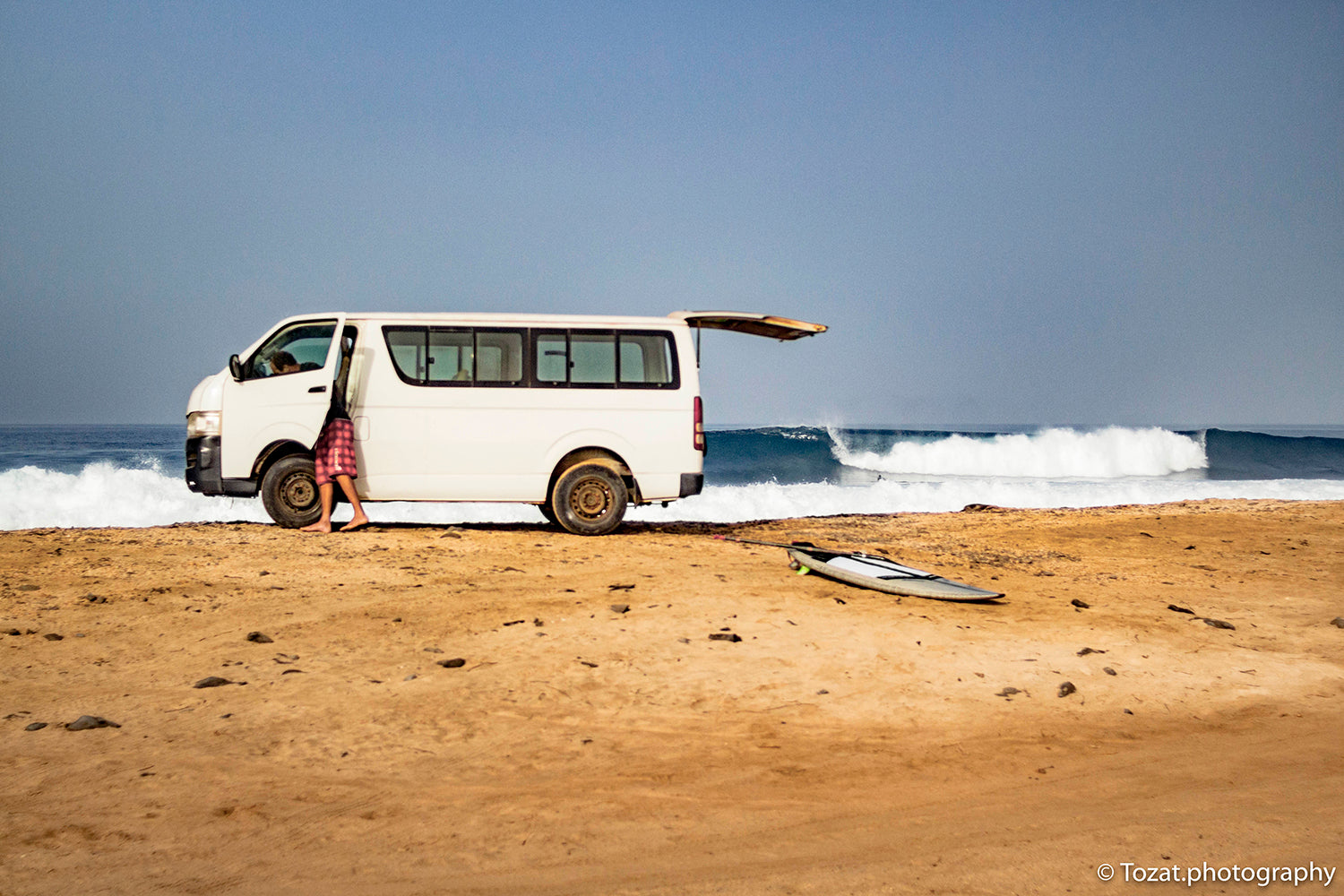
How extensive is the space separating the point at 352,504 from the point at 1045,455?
36.4m

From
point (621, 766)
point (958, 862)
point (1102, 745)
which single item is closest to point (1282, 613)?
point (1102, 745)

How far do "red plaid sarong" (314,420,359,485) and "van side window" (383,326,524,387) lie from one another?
997mm

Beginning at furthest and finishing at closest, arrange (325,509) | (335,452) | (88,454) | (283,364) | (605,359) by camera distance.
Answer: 1. (88,454)
2. (605,359)
3. (283,364)
4. (325,509)
5. (335,452)

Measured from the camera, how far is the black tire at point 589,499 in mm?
11055

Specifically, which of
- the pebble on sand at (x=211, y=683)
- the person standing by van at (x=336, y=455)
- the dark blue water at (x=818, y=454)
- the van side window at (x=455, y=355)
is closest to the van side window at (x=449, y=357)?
the van side window at (x=455, y=355)

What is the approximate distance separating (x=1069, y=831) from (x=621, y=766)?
2.03 meters

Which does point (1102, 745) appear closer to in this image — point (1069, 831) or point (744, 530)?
point (1069, 831)

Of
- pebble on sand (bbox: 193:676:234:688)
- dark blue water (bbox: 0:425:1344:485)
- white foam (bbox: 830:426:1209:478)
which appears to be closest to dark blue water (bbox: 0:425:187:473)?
dark blue water (bbox: 0:425:1344:485)

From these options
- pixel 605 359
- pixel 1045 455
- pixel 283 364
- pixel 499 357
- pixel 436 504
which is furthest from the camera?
pixel 1045 455

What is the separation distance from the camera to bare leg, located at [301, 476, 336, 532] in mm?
10531

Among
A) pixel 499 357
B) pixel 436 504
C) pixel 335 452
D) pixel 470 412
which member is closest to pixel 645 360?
pixel 499 357

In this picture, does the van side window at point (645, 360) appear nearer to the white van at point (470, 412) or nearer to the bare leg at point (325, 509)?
the white van at point (470, 412)

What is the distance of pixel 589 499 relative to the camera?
36.9 ft

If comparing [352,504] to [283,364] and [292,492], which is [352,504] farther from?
[283,364]
